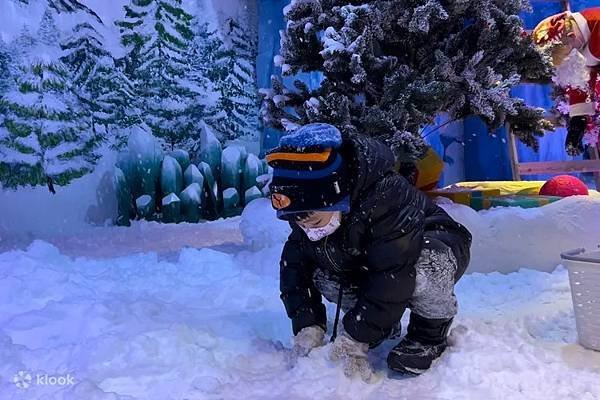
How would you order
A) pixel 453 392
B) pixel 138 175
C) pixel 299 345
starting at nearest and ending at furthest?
pixel 453 392
pixel 299 345
pixel 138 175

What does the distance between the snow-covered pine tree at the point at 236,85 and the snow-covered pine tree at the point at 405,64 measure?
6.60 ft

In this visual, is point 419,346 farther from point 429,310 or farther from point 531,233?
point 531,233

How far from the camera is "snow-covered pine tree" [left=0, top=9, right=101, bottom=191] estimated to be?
4117mm

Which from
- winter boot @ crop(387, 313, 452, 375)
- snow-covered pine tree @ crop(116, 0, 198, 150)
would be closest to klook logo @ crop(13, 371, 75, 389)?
winter boot @ crop(387, 313, 452, 375)

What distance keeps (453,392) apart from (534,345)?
1.38ft

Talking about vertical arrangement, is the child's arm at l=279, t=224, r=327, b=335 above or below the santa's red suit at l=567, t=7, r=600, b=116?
below

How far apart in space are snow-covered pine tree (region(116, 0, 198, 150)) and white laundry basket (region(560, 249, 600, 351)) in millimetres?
3663

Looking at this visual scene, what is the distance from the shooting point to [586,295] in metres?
1.62

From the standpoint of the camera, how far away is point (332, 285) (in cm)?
163

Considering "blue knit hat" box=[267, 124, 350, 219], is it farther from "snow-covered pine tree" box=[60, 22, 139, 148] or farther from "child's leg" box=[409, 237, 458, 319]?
"snow-covered pine tree" box=[60, 22, 139, 148]

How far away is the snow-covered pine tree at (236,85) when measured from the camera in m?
4.91

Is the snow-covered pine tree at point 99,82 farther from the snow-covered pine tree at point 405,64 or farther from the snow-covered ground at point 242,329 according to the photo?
the snow-covered pine tree at point 405,64

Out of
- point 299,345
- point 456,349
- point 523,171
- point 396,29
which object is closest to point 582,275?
point 456,349

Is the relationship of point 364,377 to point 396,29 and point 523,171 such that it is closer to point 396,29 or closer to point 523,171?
point 396,29
